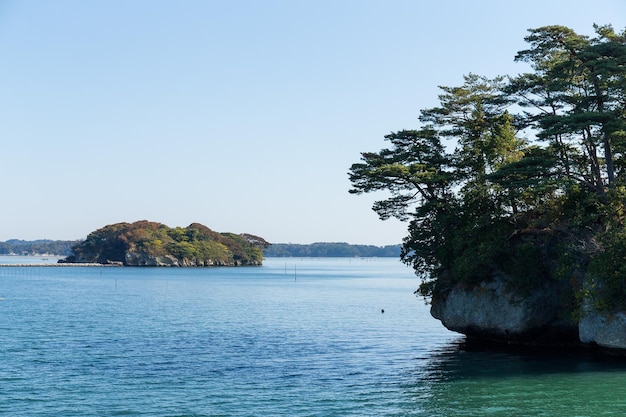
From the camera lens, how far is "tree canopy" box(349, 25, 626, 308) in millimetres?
36125

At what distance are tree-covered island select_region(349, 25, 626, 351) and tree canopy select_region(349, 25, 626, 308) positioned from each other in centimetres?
9

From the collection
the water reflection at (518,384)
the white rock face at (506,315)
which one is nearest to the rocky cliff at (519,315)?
the white rock face at (506,315)

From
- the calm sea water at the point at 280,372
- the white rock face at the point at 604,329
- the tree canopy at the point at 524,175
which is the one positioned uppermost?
the tree canopy at the point at 524,175

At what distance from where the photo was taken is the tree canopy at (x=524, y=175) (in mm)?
36125

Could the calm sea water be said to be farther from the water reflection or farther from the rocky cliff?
the rocky cliff

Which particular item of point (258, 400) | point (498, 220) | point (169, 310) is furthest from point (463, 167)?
point (169, 310)

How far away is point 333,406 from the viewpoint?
2558 cm

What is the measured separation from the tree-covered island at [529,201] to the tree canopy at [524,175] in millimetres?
86

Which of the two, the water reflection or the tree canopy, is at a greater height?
the tree canopy

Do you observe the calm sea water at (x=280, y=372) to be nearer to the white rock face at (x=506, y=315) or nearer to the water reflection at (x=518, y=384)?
the water reflection at (x=518, y=384)

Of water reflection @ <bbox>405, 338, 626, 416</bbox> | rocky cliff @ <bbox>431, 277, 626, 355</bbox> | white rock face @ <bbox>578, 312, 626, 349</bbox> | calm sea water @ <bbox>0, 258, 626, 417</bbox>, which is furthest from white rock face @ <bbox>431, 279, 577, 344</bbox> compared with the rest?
white rock face @ <bbox>578, 312, 626, 349</bbox>

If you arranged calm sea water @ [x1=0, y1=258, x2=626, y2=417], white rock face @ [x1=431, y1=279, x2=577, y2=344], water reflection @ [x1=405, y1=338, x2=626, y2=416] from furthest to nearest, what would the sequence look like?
white rock face @ [x1=431, y1=279, x2=577, y2=344]
calm sea water @ [x1=0, y1=258, x2=626, y2=417]
water reflection @ [x1=405, y1=338, x2=626, y2=416]

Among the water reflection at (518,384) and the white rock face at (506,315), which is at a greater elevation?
the white rock face at (506,315)

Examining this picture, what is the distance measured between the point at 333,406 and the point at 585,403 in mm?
10327
